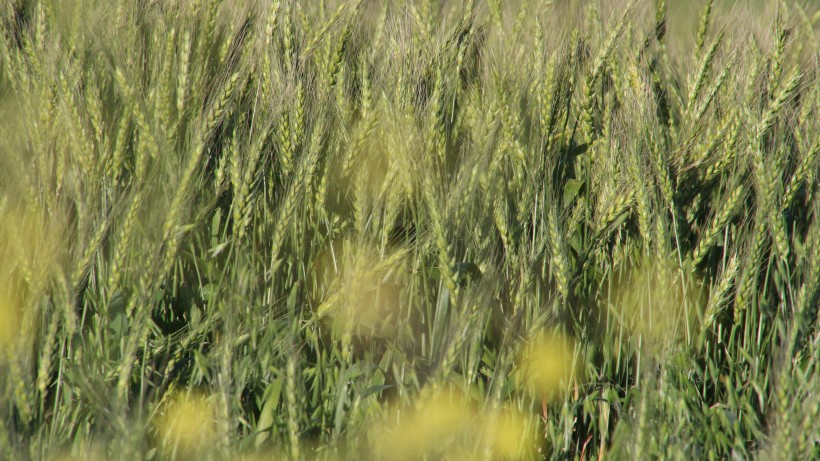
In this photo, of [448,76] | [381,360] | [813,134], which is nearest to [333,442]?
[381,360]

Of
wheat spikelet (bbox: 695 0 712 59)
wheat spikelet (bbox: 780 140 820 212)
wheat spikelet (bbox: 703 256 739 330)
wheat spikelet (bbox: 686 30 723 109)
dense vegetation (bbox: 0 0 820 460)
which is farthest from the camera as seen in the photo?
wheat spikelet (bbox: 695 0 712 59)

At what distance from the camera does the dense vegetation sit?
1.10 m

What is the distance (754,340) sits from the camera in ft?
4.62

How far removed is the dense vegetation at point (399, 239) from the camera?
1104mm

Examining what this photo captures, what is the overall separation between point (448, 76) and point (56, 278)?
0.86 metres

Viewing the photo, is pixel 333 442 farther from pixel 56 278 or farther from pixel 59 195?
pixel 59 195

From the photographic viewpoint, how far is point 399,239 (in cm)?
153

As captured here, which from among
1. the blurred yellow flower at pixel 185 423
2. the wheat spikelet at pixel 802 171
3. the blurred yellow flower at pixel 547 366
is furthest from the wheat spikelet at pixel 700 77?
the blurred yellow flower at pixel 185 423

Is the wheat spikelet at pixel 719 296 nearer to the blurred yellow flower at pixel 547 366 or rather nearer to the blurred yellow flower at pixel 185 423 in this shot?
the blurred yellow flower at pixel 547 366

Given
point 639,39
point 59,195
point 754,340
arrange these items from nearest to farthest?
point 59,195, point 754,340, point 639,39

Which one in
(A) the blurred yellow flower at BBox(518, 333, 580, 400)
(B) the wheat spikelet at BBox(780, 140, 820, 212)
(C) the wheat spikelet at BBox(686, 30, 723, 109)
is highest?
(C) the wheat spikelet at BBox(686, 30, 723, 109)

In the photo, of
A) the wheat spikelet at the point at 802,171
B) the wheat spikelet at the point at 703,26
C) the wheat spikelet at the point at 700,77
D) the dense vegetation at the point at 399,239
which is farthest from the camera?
the wheat spikelet at the point at 703,26

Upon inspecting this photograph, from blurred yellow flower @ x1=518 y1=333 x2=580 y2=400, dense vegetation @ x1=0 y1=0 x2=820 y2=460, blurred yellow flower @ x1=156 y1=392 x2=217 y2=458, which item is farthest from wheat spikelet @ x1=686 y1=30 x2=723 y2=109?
blurred yellow flower @ x1=156 y1=392 x2=217 y2=458

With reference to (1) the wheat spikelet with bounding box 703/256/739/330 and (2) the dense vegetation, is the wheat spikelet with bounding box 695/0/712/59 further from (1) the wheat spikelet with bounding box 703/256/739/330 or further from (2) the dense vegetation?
(1) the wheat spikelet with bounding box 703/256/739/330
